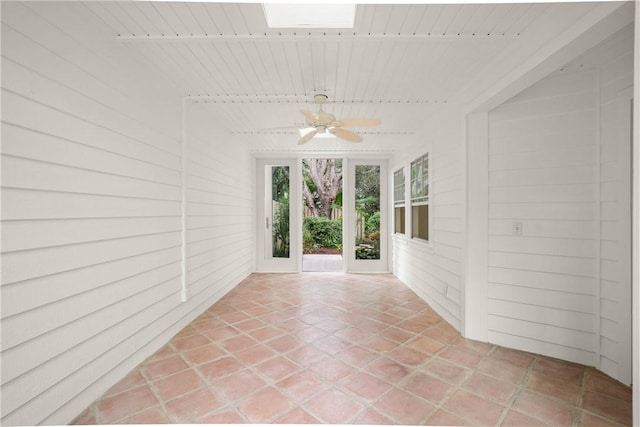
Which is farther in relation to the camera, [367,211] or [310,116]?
[367,211]

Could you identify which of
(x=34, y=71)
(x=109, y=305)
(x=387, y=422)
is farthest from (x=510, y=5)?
(x=109, y=305)

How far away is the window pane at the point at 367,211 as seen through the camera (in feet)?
19.4

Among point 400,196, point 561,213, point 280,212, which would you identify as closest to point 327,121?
point 561,213

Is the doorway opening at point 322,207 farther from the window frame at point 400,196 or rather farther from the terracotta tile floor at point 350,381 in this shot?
the terracotta tile floor at point 350,381

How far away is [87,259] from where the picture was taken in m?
1.81

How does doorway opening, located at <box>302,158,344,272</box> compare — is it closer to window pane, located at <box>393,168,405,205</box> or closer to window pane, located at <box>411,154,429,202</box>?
window pane, located at <box>393,168,405,205</box>

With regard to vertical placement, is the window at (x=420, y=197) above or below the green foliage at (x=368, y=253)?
above

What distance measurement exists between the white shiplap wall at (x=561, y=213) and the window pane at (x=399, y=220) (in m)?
2.51

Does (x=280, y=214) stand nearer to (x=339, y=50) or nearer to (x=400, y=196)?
(x=400, y=196)

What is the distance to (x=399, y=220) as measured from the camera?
5.41 m

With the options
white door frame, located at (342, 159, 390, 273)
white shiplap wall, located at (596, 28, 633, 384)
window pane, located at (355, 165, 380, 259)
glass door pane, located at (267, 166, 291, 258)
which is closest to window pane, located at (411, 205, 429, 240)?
white door frame, located at (342, 159, 390, 273)

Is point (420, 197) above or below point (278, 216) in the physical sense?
above

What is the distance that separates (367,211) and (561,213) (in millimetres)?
3684

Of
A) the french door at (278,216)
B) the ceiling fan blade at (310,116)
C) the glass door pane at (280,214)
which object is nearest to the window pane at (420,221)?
the ceiling fan blade at (310,116)
